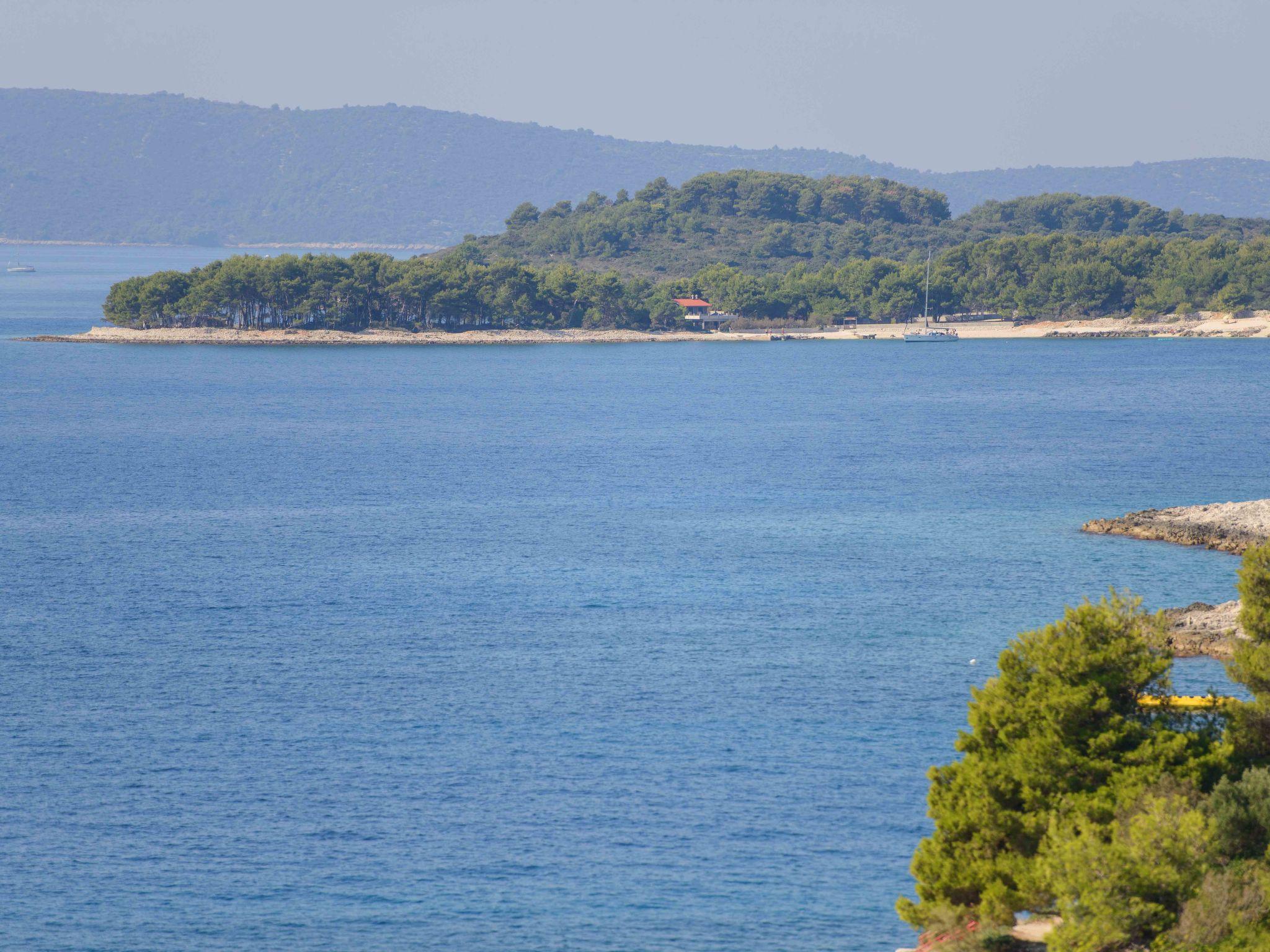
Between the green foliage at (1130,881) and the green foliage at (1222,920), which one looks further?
the green foliage at (1130,881)

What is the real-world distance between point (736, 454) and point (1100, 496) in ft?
80.8

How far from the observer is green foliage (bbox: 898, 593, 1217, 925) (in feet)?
75.3

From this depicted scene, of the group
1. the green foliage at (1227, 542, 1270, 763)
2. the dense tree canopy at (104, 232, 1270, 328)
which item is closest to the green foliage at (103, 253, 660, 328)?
the dense tree canopy at (104, 232, 1270, 328)

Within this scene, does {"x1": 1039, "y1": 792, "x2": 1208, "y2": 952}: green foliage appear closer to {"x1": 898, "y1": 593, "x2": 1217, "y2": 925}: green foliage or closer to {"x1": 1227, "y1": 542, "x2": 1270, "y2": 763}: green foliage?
{"x1": 898, "y1": 593, "x2": 1217, "y2": 925}: green foliage

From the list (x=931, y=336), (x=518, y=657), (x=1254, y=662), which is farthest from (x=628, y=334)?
(x=1254, y=662)

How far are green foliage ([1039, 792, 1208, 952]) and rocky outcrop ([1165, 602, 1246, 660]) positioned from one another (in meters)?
22.0

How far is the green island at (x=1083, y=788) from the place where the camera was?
20172 millimetres

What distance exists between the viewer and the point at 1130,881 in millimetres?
19781

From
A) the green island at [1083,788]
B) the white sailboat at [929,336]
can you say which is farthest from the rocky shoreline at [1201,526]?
the white sailboat at [929,336]

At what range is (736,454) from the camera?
90.2 metres

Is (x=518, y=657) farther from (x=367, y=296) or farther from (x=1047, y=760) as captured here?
(x=367, y=296)

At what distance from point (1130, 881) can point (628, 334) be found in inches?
6868

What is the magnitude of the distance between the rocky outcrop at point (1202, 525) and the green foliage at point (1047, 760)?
3490 centimetres

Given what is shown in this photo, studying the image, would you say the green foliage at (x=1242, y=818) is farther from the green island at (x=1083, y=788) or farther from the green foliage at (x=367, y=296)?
the green foliage at (x=367, y=296)
